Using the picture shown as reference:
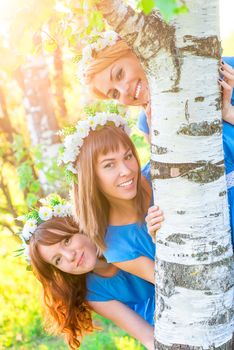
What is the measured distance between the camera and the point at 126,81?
2.96m

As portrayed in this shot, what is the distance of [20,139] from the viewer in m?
5.95

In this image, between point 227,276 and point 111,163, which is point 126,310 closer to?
point 111,163

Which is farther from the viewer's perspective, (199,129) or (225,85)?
(225,85)

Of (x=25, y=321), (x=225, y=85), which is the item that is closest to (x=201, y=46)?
(x=225, y=85)

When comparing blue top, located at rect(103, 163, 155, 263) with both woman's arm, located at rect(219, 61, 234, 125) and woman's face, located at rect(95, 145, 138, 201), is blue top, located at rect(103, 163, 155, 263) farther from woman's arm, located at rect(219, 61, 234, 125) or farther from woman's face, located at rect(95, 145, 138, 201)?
woman's arm, located at rect(219, 61, 234, 125)

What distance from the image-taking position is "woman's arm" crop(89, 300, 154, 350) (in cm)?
297

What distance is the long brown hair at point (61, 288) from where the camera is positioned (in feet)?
10.5

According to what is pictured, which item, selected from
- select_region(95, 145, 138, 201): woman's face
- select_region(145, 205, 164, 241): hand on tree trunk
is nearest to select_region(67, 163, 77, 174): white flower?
select_region(95, 145, 138, 201): woman's face

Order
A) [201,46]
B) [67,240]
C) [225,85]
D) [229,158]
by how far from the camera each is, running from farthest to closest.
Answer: [67,240]
[229,158]
[225,85]
[201,46]

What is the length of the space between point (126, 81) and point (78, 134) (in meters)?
0.38

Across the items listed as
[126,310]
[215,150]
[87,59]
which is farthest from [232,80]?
[126,310]

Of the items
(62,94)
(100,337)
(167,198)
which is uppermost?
(167,198)

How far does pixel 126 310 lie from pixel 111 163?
0.88m

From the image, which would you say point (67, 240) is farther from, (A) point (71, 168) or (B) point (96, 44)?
(B) point (96, 44)
